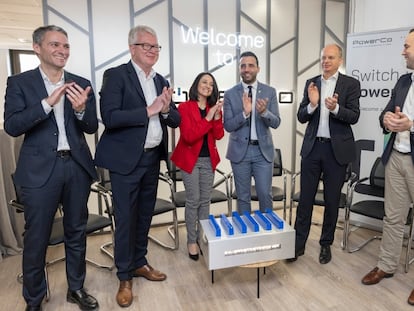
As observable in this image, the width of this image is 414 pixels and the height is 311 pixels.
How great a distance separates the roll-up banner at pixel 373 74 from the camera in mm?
3461

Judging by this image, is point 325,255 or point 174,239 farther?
point 174,239

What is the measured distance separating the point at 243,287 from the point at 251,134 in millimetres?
1289

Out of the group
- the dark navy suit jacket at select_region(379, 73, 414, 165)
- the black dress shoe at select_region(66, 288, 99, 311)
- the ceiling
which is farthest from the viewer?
the ceiling

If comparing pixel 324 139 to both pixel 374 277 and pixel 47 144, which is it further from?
pixel 47 144

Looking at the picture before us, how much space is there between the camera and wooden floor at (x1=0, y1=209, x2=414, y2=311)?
8.02 feet

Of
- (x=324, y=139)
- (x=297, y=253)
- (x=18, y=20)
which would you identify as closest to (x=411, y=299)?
(x=297, y=253)

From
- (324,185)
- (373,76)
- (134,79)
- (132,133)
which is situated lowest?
(324,185)

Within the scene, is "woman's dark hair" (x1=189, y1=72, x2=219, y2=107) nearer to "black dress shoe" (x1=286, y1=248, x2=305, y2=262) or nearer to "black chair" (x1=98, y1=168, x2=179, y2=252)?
"black chair" (x1=98, y1=168, x2=179, y2=252)

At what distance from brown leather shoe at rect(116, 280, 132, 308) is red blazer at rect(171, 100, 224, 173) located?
102cm

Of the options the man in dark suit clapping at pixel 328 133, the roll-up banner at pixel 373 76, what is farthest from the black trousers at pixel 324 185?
the roll-up banner at pixel 373 76

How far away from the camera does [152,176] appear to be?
2.56 metres

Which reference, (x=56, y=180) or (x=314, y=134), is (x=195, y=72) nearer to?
(x=314, y=134)

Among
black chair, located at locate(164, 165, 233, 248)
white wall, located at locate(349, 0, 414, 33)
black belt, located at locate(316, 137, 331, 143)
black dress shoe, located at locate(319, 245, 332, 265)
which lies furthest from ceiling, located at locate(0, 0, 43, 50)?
black dress shoe, located at locate(319, 245, 332, 265)

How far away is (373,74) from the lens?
3.63m
